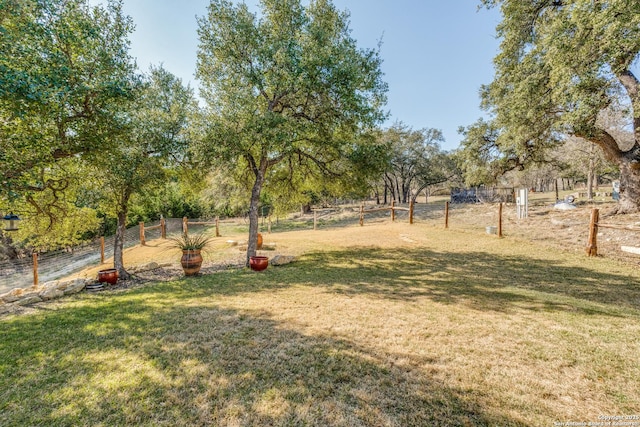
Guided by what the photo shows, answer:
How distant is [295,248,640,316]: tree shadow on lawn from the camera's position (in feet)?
16.1

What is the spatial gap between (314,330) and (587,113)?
426 inches

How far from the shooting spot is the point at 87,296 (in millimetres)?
6461

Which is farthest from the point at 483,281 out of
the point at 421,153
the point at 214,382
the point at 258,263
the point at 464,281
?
the point at 421,153

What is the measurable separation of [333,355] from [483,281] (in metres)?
4.99

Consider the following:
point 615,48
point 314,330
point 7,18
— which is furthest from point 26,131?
point 615,48

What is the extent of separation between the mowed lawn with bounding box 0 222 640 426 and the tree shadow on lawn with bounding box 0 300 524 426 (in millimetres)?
15

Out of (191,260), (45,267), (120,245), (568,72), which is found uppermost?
(568,72)

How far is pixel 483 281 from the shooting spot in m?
6.33

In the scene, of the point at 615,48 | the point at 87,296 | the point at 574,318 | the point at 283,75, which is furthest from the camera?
the point at 615,48

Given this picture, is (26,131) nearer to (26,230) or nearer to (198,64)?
(198,64)

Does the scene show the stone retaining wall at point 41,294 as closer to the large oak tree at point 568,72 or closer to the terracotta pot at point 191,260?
the terracotta pot at point 191,260

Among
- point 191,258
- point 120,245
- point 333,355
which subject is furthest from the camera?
point 120,245

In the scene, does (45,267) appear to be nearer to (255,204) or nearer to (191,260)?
(191,260)

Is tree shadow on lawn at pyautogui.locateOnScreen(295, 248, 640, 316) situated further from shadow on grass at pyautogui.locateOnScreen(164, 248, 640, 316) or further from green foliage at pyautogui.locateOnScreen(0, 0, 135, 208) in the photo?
green foliage at pyautogui.locateOnScreen(0, 0, 135, 208)
